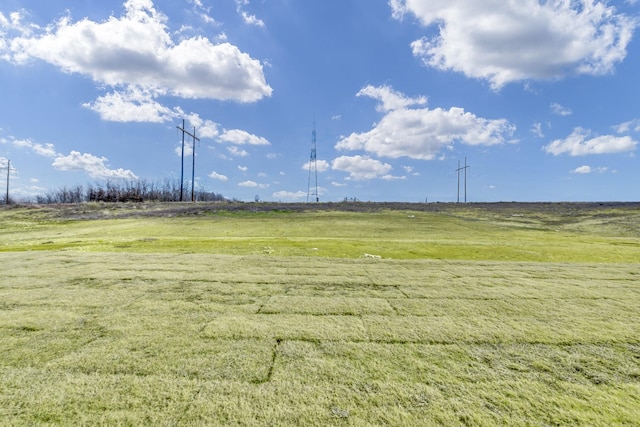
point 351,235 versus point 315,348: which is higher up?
point 315,348

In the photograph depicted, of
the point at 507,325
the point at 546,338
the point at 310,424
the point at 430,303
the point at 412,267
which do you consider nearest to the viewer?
the point at 310,424

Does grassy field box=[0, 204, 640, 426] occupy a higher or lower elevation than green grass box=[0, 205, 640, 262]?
higher

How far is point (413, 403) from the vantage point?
3.13 meters

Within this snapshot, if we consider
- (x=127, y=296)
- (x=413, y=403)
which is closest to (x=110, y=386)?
(x=413, y=403)

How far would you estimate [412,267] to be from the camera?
10039mm

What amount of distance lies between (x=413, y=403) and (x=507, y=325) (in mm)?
2797

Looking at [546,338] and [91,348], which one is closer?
[91,348]

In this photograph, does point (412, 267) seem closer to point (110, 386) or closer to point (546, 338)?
point (546, 338)

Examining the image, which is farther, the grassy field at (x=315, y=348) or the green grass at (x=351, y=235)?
the green grass at (x=351, y=235)

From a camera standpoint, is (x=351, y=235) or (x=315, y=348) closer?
(x=315, y=348)

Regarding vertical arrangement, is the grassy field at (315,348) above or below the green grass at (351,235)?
above

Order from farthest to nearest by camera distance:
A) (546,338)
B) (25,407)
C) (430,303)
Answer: (430,303) → (546,338) → (25,407)

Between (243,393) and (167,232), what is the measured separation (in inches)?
1016

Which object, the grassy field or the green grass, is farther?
the green grass
